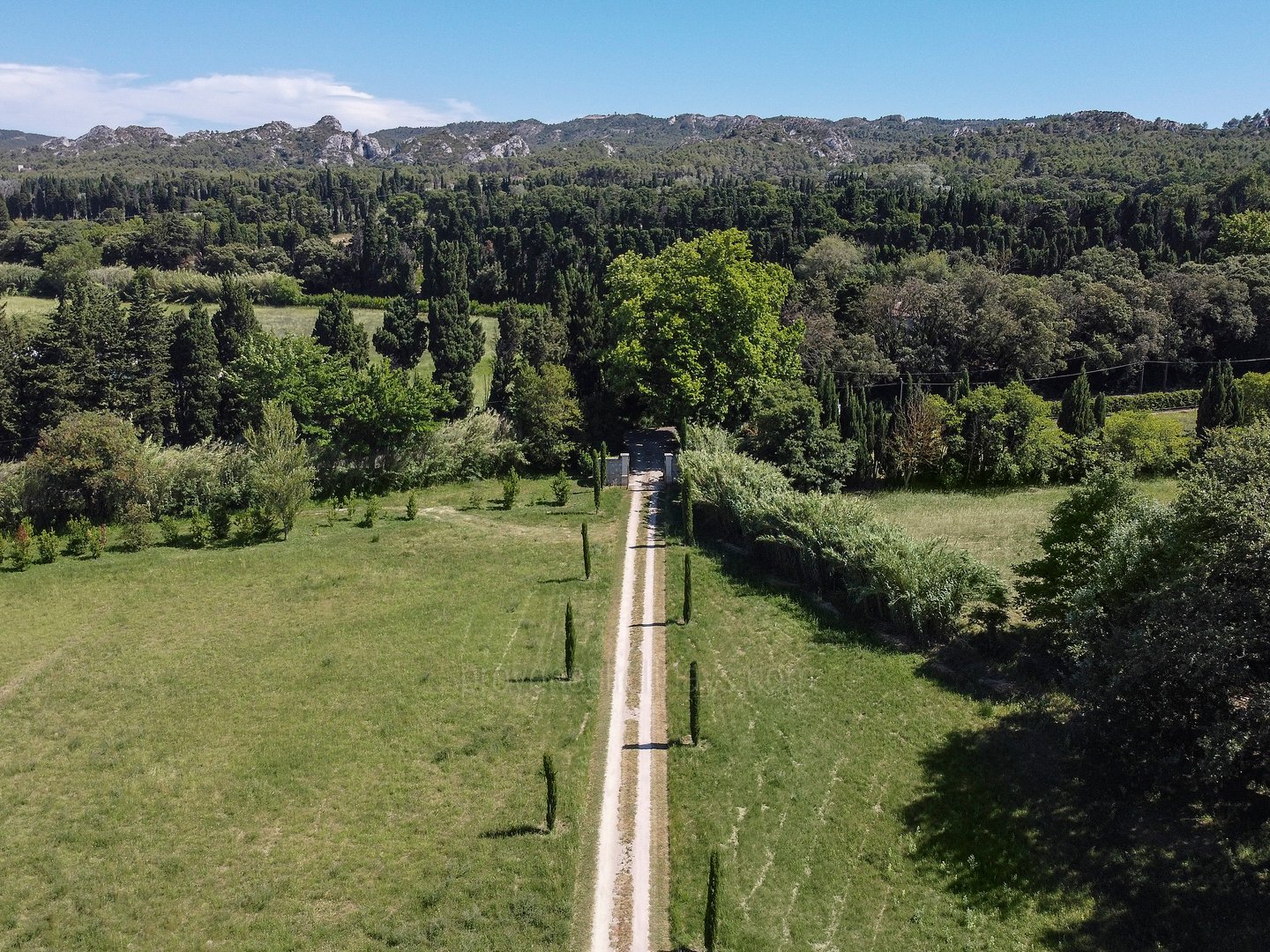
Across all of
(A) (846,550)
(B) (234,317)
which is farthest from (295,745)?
(B) (234,317)

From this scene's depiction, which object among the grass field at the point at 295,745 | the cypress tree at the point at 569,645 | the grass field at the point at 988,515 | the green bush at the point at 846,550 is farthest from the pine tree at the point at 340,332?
the grass field at the point at 988,515

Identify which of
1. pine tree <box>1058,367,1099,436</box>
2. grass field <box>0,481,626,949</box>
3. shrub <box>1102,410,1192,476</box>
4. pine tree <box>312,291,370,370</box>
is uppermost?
pine tree <box>312,291,370,370</box>

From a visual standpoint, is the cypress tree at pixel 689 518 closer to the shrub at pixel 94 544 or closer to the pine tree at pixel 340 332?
the shrub at pixel 94 544

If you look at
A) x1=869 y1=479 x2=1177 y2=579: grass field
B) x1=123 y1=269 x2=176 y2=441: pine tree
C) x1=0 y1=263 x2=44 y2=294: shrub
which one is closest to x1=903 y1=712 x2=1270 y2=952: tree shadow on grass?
x1=869 y1=479 x2=1177 y2=579: grass field

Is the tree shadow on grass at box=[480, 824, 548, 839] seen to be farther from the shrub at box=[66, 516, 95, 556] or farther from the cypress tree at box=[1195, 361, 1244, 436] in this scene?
the cypress tree at box=[1195, 361, 1244, 436]

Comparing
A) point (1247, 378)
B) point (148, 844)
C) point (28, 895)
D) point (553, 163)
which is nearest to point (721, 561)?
point (148, 844)
